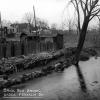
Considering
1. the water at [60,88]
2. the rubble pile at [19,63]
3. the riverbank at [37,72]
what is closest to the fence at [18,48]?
the rubble pile at [19,63]

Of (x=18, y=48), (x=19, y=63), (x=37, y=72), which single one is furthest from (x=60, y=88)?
(x=18, y=48)

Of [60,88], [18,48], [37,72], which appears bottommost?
[60,88]

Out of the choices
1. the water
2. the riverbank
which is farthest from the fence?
the water

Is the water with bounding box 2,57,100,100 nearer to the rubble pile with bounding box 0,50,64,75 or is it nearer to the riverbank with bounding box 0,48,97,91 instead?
the riverbank with bounding box 0,48,97,91

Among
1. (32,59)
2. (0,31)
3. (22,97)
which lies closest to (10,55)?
(32,59)

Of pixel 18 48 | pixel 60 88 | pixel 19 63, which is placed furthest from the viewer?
pixel 18 48

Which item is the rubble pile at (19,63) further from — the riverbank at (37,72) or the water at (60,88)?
the water at (60,88)

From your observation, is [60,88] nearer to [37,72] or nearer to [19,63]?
[37,72]

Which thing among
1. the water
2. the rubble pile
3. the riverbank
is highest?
the rubble pile

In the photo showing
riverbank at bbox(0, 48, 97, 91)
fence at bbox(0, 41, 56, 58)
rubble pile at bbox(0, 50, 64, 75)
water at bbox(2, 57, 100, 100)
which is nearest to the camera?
water at bbox(2, 57, 100, 100)

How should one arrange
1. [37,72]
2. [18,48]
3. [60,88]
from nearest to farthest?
[60,88]
[37,72]
[18,48]

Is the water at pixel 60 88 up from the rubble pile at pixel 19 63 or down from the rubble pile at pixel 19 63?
down

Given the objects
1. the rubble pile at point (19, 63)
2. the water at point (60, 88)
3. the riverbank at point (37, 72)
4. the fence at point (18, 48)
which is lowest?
the water at point (60, 88)

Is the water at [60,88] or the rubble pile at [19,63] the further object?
the rubble pile at [19,63]
